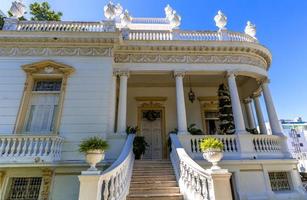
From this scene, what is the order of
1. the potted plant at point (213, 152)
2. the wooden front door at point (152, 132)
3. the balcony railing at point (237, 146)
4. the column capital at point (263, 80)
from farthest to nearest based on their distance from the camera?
1. the wooden front door at point (152, 132)
2. the column capital at point (263, 80)
3. the balcony railing at point (237, 146)
4. the potted plant at point (213, 152)

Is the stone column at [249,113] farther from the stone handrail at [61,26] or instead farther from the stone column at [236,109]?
the stone handrail at [61,26]

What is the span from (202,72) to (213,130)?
341cm

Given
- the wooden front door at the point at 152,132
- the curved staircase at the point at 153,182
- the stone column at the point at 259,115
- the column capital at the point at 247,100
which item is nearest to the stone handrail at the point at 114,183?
the curved staircase at the point at 153,182

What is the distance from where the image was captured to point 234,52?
7910 millimetres

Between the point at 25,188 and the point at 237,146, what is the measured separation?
22.2 ft

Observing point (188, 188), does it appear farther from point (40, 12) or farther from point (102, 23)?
point (40, 12)

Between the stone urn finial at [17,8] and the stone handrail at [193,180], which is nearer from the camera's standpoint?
the stone handrail at [193,180]

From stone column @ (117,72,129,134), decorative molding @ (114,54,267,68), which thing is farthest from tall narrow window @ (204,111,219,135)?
stone column @ (117,72,129,134)

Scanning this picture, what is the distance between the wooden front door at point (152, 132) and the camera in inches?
344

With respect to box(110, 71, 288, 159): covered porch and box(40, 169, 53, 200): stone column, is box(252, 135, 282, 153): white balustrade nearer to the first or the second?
box(110, 71, 288, 159): covered porch

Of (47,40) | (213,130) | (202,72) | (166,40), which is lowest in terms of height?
(213,130)

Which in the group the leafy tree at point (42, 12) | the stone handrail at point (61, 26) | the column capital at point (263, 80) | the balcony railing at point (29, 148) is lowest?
the balcony railing at point (29, 148)

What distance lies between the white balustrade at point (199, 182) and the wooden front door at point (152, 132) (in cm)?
343

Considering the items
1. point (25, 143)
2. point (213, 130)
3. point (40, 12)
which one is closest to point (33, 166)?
point (25, 143)
